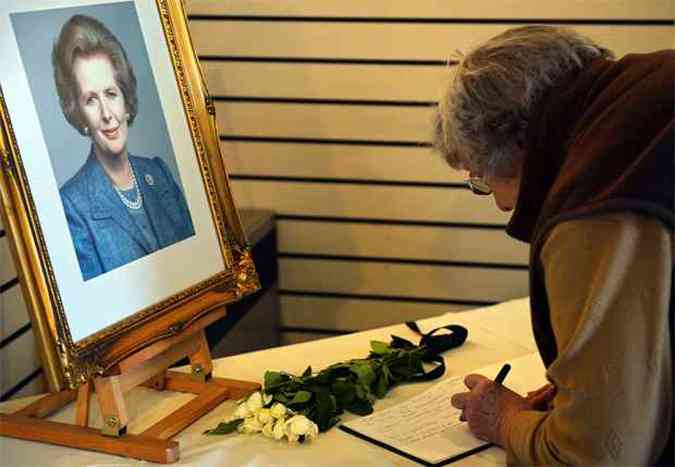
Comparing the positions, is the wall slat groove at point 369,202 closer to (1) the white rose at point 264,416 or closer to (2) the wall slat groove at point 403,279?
(2) the wall slat groove at point 403,279

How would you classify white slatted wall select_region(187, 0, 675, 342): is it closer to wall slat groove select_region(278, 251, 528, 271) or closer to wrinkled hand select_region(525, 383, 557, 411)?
wall slat groove select_region(278, 251, 528, 271)

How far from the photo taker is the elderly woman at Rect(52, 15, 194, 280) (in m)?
1.75

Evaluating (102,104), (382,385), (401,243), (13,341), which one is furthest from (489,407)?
(401,243)

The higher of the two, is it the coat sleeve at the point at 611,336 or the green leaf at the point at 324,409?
the coat sleeve at the point at 611,336

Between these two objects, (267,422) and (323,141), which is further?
(323,141)

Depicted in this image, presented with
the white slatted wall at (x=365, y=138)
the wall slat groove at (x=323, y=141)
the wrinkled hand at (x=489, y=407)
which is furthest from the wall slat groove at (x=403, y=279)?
the wrinkled hand at (x=489, y=407)

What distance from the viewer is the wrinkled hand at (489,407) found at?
1.81 meters

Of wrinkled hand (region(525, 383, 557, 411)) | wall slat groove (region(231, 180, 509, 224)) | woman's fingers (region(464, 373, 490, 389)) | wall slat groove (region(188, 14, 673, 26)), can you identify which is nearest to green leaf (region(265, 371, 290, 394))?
woman's fingers (region(464, 373, 490, 389))

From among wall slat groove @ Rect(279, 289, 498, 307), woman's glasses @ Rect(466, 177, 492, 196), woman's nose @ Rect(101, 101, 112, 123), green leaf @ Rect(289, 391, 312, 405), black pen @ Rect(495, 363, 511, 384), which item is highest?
woman's nose @ Rect(101, 101, 112, 123)

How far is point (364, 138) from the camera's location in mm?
2967

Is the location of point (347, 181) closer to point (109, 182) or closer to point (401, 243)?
point (401, 243)

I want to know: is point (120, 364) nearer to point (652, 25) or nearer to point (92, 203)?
point (92, 203)

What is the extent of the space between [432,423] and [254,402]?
12.5 inches

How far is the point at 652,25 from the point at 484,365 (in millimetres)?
1142
